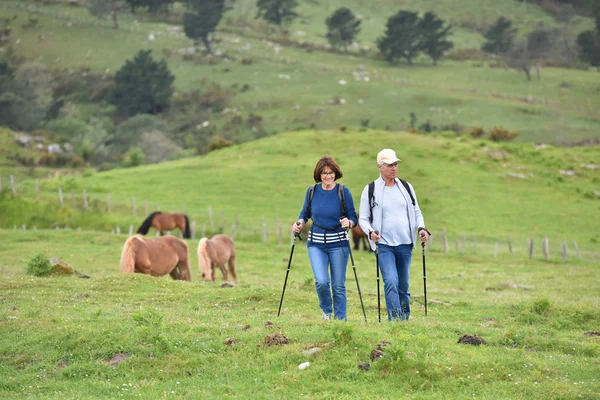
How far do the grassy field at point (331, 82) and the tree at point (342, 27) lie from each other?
4.15m

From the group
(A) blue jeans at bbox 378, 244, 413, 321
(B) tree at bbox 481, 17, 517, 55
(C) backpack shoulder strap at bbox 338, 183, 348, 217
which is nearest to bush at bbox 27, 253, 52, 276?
(C) backpack shoulder strap at bbox 338, 183, 348, 217

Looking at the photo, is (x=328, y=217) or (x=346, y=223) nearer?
(x=346, y=223)

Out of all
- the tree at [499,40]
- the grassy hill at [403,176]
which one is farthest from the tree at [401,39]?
the grassy hill at [403,176]

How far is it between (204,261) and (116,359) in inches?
454

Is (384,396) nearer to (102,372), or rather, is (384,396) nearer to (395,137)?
(102,372)

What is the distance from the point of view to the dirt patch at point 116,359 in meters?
10.7

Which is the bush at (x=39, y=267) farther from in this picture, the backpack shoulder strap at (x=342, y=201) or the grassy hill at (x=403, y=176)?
the grassy hill at (x=403, y=176)

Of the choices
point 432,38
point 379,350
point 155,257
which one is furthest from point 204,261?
point 432,38

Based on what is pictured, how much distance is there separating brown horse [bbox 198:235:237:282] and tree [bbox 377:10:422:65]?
3829 inches

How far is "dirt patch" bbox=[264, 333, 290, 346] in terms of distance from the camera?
11.2 metres

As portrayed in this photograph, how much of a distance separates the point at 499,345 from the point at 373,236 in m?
2.55

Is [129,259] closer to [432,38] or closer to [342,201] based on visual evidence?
[342,201]

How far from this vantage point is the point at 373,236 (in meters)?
12.1

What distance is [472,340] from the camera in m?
11.8
